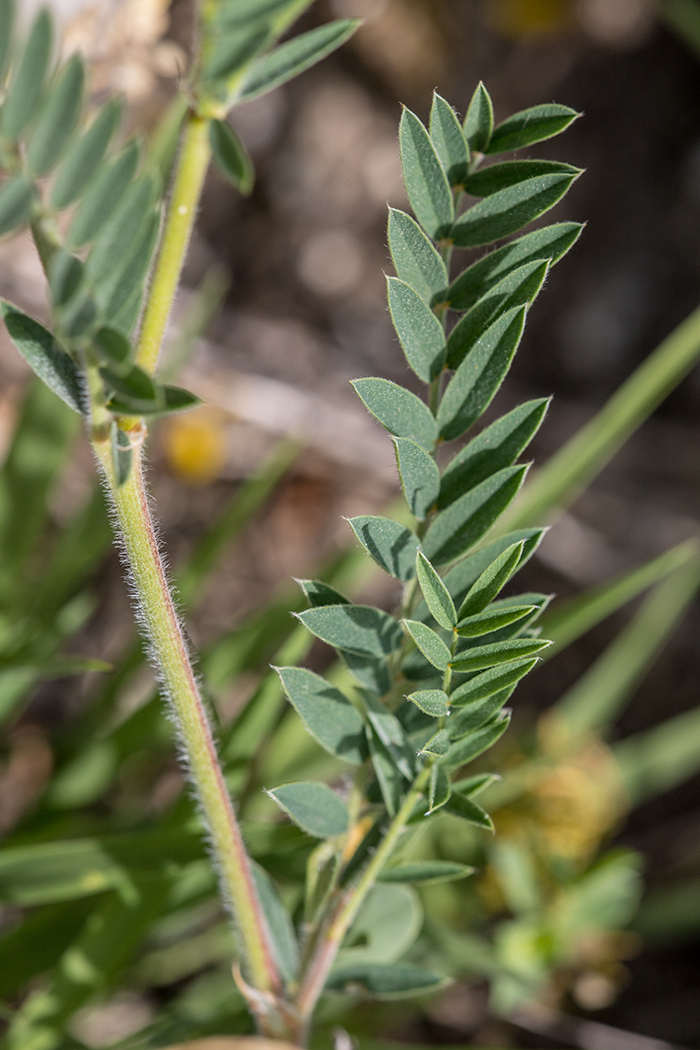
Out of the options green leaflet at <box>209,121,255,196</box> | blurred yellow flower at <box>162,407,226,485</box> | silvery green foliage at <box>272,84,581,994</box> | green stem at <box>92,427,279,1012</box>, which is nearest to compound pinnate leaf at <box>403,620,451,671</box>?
silvery green foliage at <box>272,84,581,994</box>

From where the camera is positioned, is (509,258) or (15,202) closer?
(15,202)

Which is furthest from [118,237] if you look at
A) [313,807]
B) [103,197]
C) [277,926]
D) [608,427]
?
[608,427]

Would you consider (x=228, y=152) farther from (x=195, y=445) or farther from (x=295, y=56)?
(x=195, y=445)

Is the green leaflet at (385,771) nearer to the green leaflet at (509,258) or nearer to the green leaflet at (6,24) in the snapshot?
the green leaflet at (509,258)

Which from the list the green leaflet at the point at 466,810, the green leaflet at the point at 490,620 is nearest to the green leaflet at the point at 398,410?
the green leaflet at the point at 490,620

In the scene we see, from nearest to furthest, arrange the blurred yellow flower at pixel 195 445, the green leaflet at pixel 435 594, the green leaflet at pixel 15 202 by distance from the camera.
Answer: the green leaflet at pixel 15 202
the green leaflet at pixel 435 594
the blurred yellow flower at pixel 195 445

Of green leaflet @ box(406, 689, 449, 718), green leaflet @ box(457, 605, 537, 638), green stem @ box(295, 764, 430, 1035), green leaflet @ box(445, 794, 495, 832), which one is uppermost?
green leaflet @ box(457, 605, 537, 638)

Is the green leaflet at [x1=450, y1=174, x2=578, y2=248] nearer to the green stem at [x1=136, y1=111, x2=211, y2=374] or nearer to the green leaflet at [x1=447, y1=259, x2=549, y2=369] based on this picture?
the green leaflet at [x1=447, y1=259, x2=549, y2=369]

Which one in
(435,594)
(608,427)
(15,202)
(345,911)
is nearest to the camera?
(15,202)
